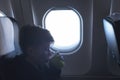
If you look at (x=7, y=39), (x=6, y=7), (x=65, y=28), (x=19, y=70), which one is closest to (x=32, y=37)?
(x=19, y=70)

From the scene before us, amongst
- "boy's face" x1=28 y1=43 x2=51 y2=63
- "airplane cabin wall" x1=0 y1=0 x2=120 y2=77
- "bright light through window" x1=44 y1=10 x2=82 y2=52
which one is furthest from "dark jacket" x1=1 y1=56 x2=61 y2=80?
"bright light through window" x1=44 y1=10 x2=82 y2=52

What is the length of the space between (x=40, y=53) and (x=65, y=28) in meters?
1.17

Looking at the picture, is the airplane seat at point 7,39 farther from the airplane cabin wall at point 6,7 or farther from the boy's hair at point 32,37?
the airplane cabin wall at point 6,7

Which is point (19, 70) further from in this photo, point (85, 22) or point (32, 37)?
point (85, 22)

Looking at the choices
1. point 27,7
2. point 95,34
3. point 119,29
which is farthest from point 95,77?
point 119,29

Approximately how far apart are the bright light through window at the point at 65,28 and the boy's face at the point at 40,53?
970 millimetres

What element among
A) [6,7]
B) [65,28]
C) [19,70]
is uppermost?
[6,7]

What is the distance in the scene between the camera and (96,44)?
3008 millimetres

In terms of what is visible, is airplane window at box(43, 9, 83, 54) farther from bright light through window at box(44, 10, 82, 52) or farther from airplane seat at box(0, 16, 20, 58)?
airplane seat at box(0, 16, 20, 58)

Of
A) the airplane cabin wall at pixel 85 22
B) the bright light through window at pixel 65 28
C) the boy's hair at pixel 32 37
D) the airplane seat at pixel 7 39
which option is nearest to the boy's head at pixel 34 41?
the boy's hair at pixel 32 37

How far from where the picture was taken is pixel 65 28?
3.11 metres

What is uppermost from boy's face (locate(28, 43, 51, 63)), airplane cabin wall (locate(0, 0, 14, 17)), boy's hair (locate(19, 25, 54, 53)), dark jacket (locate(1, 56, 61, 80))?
airplane cabin wall (locate(0, 0, 14, 17))

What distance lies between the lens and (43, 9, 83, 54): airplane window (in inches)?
116

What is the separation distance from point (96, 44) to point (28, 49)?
119cm
